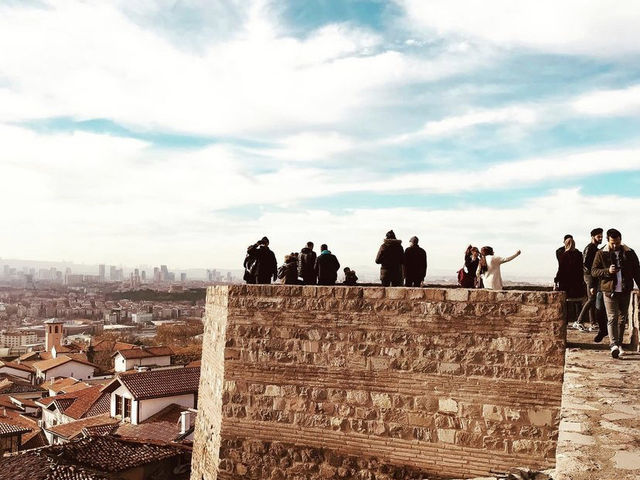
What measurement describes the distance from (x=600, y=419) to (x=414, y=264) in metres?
4.52

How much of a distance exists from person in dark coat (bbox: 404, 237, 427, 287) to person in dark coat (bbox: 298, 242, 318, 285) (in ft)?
4.98

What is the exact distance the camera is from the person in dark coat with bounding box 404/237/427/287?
862cm

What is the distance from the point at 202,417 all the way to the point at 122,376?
19901 millimetres

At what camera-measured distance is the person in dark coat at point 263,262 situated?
7867 mm

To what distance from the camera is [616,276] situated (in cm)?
617

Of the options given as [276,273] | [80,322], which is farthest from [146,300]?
[276,273]

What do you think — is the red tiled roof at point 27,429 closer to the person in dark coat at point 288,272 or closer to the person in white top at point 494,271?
the person in dark coat at point 288,272

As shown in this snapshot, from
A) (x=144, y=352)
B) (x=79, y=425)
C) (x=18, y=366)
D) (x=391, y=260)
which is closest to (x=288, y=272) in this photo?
(x=391, y=260)

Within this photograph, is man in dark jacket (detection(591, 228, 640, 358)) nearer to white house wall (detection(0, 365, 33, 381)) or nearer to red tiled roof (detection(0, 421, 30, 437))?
red tiled roof (detection(0, 421, 30, 437))

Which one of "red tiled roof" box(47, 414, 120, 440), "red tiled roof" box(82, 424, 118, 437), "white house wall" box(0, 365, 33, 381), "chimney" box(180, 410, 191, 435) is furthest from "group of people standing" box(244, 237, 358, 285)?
"white house wall" box(0, 365, 33, 381)

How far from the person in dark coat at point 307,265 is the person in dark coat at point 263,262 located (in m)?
1.04

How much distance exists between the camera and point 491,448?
17.0 ft

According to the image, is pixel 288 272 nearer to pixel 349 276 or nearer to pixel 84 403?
pixel 349 276

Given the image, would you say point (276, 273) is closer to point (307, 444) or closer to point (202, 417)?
point (202, 417)
